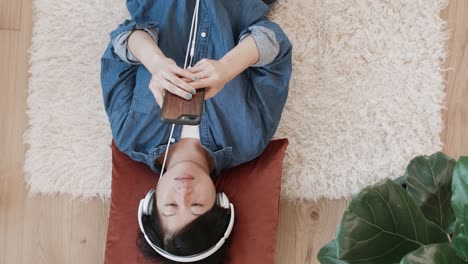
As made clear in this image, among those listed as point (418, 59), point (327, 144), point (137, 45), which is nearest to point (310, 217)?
point (327, 144)

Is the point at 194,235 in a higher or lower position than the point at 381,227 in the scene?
lower

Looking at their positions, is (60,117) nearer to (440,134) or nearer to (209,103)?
(209,103)

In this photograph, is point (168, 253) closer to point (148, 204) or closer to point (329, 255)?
point (148, 204)

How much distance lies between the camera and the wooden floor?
1348mm

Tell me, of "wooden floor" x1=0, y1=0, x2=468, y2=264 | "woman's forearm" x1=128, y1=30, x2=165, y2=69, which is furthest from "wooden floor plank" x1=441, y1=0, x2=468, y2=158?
"woman's forearm" x1=128, y1=30, x2=165, y2=69

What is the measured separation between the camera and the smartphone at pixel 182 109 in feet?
3.02

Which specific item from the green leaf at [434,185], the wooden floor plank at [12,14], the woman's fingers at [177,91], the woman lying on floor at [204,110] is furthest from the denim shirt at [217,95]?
the green leaf at [434,185]

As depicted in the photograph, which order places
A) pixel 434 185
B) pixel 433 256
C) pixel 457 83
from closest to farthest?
pixel 433 256 < pixel 434 185 < pixel 457 83

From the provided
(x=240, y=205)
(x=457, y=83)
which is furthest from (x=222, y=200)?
(x=457, y=83)

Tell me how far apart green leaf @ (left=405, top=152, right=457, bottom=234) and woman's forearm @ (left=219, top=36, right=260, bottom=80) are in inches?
17.5

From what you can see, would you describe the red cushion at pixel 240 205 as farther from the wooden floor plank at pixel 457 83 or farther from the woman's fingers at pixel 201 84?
the wooden floor plank at pixel 457 83

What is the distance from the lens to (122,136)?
1.23 meters

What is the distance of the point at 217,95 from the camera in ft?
3.88

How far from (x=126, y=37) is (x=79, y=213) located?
1.76ft
